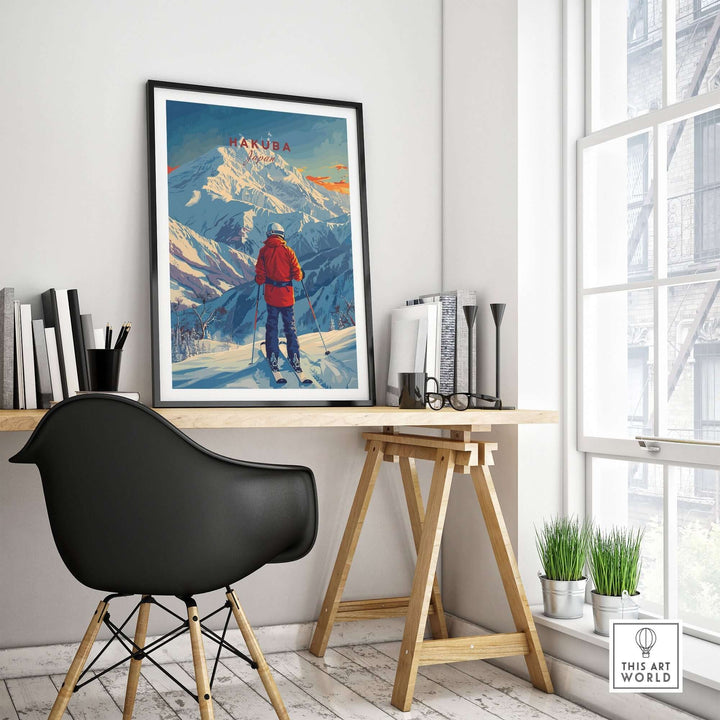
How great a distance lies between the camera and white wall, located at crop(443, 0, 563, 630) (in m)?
2.76

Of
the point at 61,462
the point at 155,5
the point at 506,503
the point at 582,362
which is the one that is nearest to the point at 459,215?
the point at 582,362

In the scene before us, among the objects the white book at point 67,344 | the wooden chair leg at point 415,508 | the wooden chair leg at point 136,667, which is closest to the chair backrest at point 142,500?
the wooden chair leg at point 136,667

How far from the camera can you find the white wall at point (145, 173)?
2.64 m

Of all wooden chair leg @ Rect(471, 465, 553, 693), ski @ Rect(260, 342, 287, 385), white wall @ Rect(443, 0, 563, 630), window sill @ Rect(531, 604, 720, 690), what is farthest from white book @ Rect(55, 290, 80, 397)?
window sill @ Rect(531, 604, 720, 690)

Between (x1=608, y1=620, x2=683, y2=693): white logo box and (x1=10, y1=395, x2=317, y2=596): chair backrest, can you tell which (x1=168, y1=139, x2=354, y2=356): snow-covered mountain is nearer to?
(x1=10, y1=395, x2=317, y2=596): chair backrest

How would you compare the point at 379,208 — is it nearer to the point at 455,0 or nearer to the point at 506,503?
the point at 455,0

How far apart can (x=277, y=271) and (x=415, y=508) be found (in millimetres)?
936

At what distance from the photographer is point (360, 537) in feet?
10.1

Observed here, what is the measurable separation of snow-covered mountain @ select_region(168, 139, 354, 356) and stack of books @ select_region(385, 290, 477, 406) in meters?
0.27

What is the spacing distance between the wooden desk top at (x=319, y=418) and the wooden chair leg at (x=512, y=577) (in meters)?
0.18

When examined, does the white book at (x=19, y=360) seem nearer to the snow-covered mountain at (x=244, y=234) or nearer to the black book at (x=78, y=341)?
the black book at (x=78, y=341)

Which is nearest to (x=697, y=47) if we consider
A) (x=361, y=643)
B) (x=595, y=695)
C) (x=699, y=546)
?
(x=699, y=546)

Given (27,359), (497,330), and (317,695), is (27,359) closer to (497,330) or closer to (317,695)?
(317,695)

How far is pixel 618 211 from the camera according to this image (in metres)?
2.68
